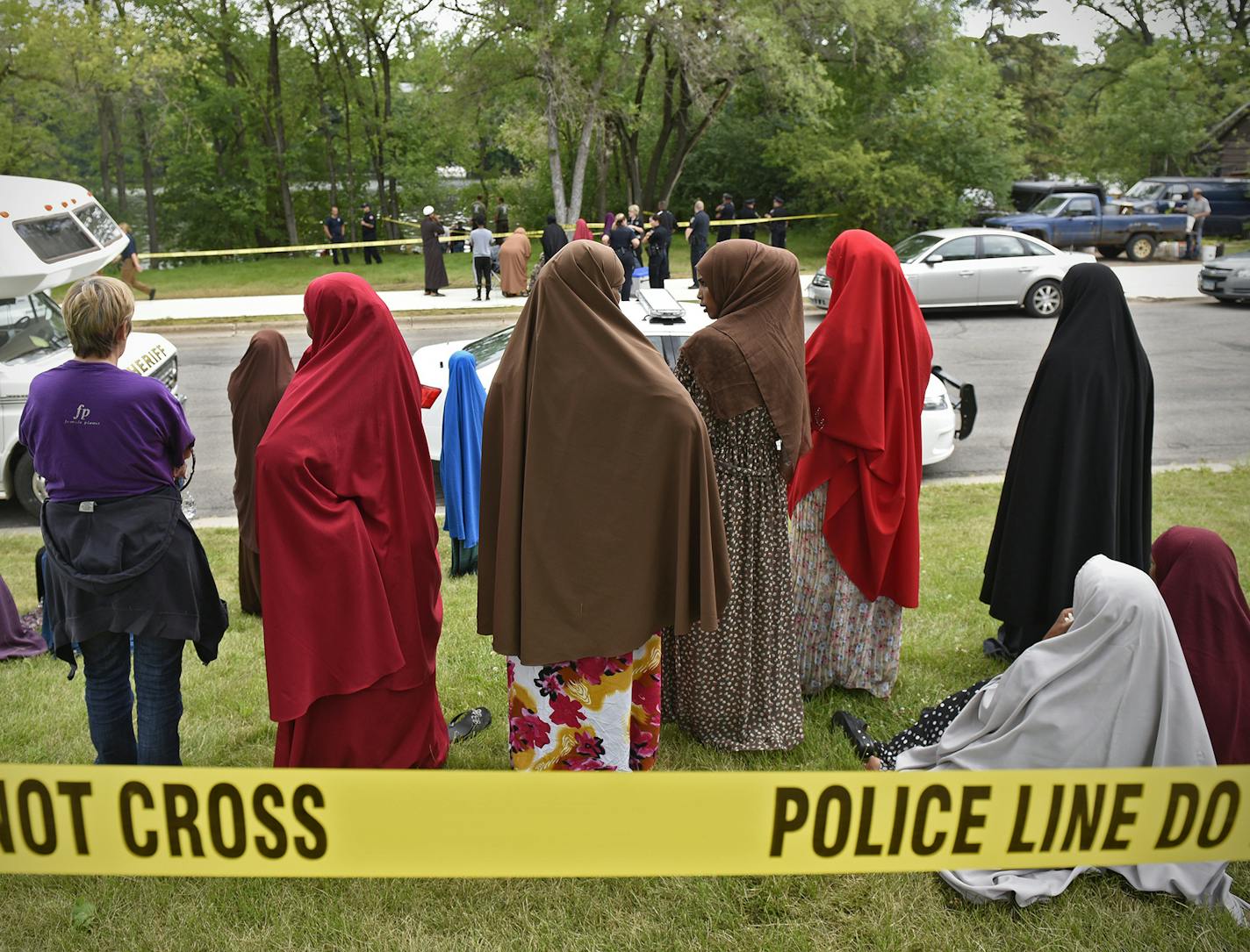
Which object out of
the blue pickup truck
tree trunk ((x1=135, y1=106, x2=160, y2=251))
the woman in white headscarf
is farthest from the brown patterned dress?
tree trunk ((x1=135, y1=106, x2=160, y2=251))

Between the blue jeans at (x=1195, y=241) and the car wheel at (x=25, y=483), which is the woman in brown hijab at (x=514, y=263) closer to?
the car wheel at (x=25, y=483)

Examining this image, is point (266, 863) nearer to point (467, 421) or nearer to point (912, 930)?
point (912, 930)

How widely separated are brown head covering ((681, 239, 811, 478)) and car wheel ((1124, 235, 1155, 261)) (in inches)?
965

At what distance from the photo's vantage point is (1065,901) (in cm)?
350

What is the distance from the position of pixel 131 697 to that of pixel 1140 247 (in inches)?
1041

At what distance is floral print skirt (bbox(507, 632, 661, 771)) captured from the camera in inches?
154

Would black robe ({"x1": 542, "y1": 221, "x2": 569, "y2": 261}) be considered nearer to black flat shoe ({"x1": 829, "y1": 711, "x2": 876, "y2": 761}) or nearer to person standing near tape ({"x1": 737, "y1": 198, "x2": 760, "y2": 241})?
person standing near tape ({"x1": 737, "y1": 198, "x2": 760, "y2": 241})

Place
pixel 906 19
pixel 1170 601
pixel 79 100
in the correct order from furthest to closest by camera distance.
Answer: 1. pixel 906 19
2. pixel 79 100
3. pixel 1170 601

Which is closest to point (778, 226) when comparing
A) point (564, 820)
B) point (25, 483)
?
point (25, 483)

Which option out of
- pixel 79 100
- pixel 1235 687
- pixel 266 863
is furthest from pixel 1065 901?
pixel 79 100

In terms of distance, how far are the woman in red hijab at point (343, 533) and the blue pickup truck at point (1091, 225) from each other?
23.6 metres

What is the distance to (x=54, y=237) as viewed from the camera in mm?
9148

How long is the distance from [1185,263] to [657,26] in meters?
13.7

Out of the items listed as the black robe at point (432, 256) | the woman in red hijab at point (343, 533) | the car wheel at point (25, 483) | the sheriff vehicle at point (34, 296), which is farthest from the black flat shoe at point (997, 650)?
the black robe at point (432, 256)
